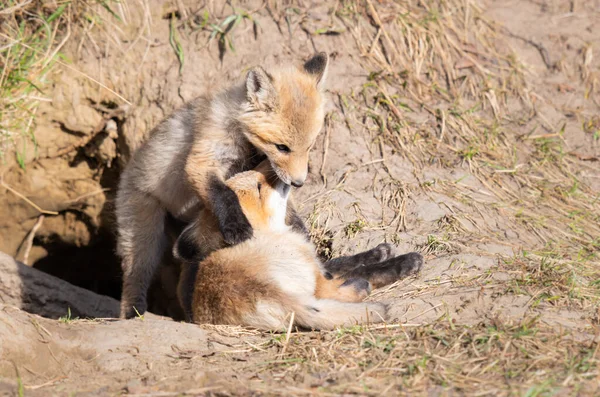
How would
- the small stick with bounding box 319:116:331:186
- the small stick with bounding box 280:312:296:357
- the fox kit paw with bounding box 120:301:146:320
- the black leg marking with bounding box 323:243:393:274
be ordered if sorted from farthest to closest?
the small stick with bounding box 319:116:331:186 < the fox kit paw with bounding box 120:301:146:320 < the black leg marking with bounding box 323:243:393:274 < the small stick with bounding box 280:312:296:357

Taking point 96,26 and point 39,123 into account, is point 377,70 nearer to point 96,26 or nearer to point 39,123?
point 96,26

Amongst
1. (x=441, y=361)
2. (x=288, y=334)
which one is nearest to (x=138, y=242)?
(x=288, y=334)

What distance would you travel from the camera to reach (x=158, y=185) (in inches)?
227

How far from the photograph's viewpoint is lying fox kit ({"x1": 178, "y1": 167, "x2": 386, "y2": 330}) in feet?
12.9

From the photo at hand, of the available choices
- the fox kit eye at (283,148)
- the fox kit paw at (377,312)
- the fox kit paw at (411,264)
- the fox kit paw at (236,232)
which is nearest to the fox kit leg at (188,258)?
the fox kit paw at (236,232)

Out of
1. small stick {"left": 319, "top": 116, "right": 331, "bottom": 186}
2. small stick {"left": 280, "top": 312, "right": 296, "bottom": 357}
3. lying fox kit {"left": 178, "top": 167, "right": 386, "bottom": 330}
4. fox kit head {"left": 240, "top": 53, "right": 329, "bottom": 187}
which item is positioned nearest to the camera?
small stick {"left": 280, "top": 312, "right": 296, "bottom": 357}

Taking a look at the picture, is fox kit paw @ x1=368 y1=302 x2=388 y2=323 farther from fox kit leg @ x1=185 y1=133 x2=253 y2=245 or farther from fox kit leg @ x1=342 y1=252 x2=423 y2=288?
fox kit leg @ x1=185 y1=133 x2=253 y2=245

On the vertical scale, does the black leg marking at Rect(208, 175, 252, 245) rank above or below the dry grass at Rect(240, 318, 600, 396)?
above

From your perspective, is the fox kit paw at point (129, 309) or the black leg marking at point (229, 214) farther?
the fox kit paw at point (129, 309)

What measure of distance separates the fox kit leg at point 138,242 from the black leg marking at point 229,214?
1.44 m

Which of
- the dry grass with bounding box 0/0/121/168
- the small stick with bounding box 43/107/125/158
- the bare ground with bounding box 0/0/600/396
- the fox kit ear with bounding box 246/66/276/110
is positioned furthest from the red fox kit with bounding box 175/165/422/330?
the dry grass with bounding box 0/0/121/168

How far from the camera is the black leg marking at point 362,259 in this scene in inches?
199

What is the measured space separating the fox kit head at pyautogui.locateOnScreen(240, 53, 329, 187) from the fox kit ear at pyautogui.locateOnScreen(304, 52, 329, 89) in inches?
13.8

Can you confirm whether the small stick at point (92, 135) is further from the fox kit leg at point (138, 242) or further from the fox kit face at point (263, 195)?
the fox kit face at point (263, 195)
